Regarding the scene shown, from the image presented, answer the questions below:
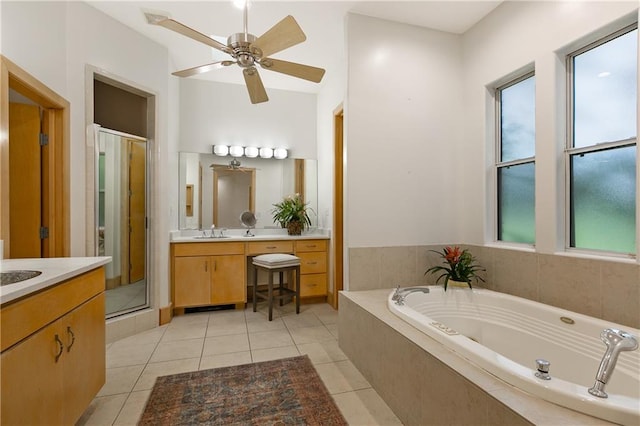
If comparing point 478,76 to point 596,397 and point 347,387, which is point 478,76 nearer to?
point 596,397

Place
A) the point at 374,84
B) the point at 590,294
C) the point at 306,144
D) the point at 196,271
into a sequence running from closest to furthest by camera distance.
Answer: the point at 590,294 → the point at 374,84 → the point at 196,271 → the point at 306,144

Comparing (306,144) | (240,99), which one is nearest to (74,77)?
(240,99)

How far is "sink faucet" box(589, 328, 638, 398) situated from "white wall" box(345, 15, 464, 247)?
5.20ft

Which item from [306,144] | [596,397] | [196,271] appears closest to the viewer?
[596,397]

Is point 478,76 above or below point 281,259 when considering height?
above

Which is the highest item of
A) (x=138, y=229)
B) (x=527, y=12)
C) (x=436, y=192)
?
(x=527, y=12)

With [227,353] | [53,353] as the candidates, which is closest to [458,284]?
[227,353]

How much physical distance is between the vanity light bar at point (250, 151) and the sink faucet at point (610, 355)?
11.9 ft

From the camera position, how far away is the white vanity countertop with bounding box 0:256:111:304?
991mm

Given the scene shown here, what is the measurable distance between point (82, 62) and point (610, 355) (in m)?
3.71

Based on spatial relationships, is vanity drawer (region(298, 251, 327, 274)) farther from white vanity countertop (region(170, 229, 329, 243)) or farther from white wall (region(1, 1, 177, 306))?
white wall (region(1, 1, 177, 306))

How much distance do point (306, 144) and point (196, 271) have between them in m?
2.25

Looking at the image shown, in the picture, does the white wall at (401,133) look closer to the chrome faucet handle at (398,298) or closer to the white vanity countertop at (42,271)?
the chrome faucet handle at (398,298)

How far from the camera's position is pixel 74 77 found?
7.63ft
